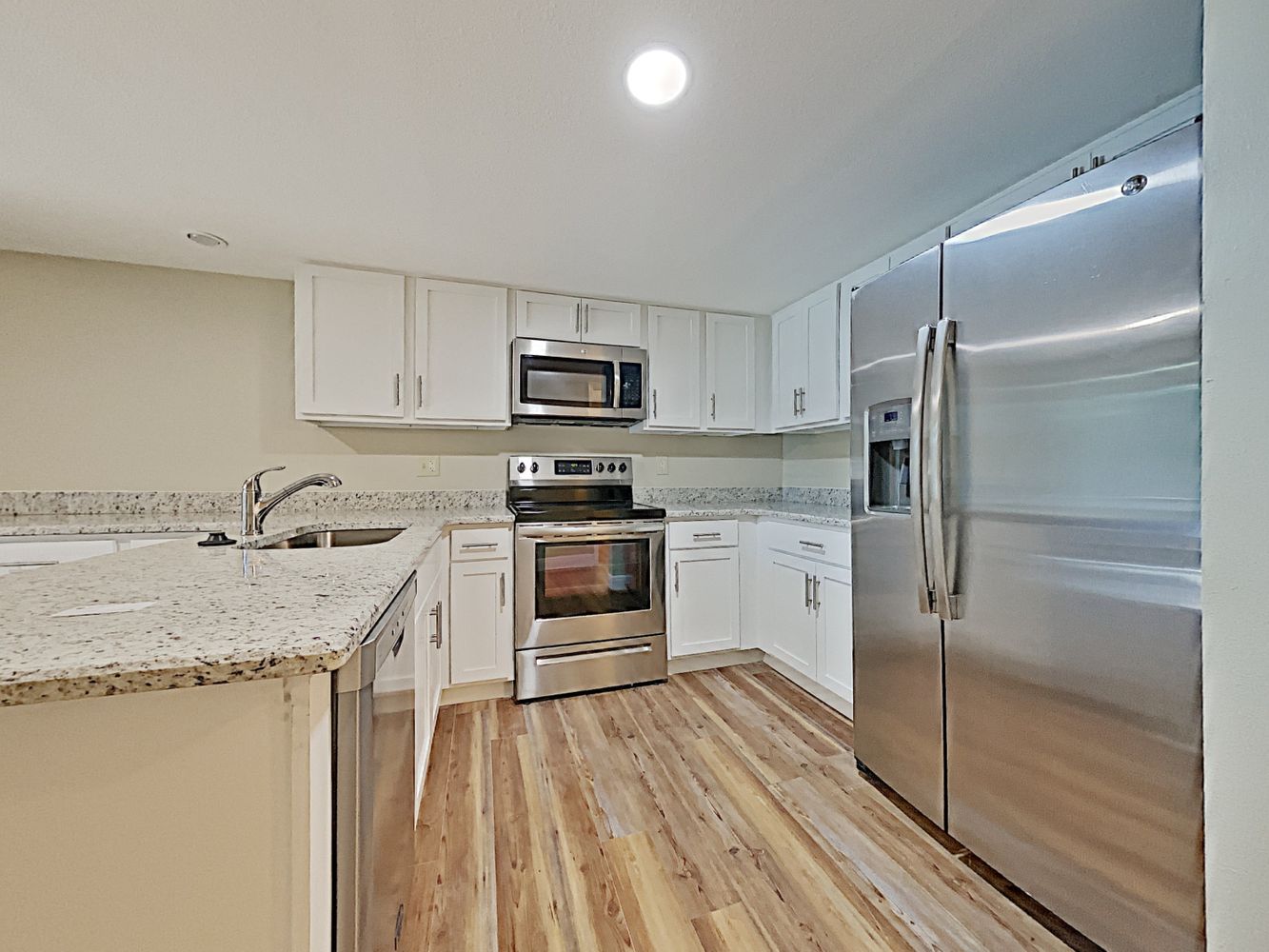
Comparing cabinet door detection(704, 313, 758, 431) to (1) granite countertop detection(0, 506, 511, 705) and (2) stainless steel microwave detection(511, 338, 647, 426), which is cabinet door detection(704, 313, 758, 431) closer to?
(2) stainless steel microwave detection(511, 338, 647, 426)

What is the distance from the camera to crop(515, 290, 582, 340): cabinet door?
2924mm

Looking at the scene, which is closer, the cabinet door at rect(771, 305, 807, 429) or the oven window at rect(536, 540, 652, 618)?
the oven window at rect(536, 540, 652, 618)

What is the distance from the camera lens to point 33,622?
2.31 ft

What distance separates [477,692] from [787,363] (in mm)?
2591

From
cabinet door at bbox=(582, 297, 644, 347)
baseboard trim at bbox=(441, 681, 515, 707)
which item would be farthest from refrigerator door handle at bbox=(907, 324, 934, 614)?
baseboard trim at bbox=(441, 681, 515, 707)

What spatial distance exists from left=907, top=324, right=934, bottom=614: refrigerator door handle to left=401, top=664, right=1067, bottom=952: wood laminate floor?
2.48ft

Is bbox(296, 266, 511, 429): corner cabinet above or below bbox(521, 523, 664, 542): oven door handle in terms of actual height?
above

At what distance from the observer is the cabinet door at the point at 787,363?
122 inches

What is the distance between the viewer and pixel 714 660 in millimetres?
3045

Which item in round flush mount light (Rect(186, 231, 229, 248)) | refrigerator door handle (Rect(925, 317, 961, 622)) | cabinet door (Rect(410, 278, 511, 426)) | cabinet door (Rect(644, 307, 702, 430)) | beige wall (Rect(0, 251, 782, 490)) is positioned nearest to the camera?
refrigerator door handle (Rect(925, 317, 961, 622))

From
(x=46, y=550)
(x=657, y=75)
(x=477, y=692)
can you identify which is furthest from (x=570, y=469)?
(x=46, y=550)

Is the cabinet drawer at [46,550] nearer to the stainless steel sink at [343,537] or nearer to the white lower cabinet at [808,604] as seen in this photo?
the stainless steel sink at [343,537]

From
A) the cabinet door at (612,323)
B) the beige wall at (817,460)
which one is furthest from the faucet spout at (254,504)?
the beige wall at (817,460)

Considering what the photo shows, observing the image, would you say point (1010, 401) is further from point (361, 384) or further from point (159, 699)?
point (361, 384)
